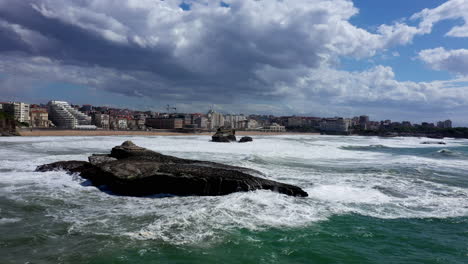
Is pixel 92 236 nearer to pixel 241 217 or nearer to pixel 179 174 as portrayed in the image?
pixel 241 217

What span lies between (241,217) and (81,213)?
4.50 meters

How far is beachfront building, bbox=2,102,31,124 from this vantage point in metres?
129

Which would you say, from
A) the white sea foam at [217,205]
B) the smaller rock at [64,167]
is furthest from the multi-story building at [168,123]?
the white sea foam at [217,205]

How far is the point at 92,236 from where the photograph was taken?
7254mm

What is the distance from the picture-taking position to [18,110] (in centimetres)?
13075

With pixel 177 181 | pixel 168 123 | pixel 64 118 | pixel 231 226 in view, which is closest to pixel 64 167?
pixel 177 181

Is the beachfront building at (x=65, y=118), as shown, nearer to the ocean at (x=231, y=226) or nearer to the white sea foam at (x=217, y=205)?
the white sea foam at (x=217, y=205)

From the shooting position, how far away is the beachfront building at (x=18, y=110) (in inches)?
5074

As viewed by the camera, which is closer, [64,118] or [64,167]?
[64,167]

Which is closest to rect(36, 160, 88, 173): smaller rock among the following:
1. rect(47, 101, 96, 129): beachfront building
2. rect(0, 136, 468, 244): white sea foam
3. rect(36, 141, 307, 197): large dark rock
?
rect(0, 136, 468, 244): white sea foam

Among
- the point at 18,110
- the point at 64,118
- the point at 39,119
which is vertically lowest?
the point at 39,119

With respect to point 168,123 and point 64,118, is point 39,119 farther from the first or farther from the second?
point 168,123

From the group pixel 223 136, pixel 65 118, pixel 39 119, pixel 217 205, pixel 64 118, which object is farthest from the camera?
pixel 64 118

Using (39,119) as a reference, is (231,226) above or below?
below
